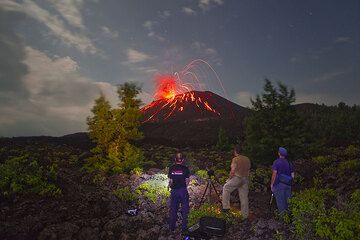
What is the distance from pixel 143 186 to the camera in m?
17.5

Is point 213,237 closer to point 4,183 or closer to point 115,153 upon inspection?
point 4,183

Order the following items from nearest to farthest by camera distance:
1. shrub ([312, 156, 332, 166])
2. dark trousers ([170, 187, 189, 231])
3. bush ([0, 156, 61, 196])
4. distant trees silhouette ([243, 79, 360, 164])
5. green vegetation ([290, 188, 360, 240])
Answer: green vegetation ([290, 188, 360, 240]) < dark trousers ([170, 187, 189, 231]) < bush ([0, 156, 61, 196]) < shrub ([312, 156, 332, 166]) < distant trees silhouette ([243, 79, 360, 164])

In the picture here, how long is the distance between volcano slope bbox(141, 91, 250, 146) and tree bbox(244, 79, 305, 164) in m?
24.4

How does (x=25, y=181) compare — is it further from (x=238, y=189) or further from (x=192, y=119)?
(x=192, y=119)

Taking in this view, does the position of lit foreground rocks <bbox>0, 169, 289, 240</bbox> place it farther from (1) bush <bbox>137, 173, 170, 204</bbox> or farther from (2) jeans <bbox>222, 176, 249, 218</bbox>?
(2) jeans <bbox>222, 176, 249, 218</bbox>

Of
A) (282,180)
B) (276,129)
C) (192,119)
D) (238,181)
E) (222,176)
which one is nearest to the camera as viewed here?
(282,180)

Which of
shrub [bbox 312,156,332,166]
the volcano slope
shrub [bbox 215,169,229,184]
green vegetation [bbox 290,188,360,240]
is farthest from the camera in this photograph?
the volcano slope

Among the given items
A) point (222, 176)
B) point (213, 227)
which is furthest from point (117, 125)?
point (213, 227)

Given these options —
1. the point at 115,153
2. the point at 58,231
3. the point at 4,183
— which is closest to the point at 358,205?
the point at 58,231

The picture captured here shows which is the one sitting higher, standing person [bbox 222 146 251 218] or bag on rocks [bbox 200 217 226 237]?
standing person [bbox 222 146 251 218]

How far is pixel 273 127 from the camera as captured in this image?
23.8 m

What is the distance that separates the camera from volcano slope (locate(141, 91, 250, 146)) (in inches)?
2601

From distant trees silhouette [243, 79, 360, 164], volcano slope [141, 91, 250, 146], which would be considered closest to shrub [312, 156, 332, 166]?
distant trees silhouette [243, 79, 360, 164]

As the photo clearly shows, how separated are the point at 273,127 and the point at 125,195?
11.7 metres
